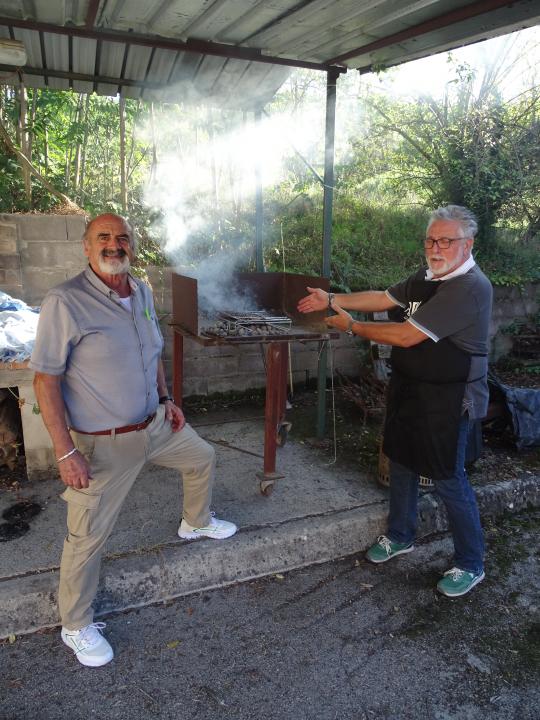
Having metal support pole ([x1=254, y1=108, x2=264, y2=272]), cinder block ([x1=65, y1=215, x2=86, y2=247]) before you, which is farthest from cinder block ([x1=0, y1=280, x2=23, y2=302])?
metal support pole ([x1=254, y1=108, x2=264, y2=272])

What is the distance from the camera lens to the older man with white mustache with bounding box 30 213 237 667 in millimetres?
2418

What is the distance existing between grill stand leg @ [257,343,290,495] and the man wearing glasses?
1.74 feet

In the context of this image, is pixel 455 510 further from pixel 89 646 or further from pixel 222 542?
pixel 89 646

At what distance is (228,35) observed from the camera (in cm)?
392

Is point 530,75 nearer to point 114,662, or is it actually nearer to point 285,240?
point 285,240

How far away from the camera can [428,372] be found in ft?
9.95

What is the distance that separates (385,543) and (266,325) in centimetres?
176

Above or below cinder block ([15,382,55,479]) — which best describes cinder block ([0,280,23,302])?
above

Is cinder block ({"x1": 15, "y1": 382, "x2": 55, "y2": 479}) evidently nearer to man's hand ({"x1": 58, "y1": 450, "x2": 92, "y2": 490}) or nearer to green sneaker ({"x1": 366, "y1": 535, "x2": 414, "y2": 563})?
man's hand ({"x1": 58, "y1": 450, "x2": 92, "y2": 490})

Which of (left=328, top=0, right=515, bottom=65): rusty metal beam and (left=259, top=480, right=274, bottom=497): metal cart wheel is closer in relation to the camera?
(left=328, top=0, right=515, bottom=65): rusty metal beam

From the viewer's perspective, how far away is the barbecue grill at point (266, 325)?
371 centimetres

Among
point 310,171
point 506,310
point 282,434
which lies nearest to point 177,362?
point 282,434

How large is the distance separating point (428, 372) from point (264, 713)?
1870mm

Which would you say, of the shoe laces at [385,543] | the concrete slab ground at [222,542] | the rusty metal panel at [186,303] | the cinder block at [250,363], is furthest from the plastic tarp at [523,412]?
the rusty metal panel at [186,303]
